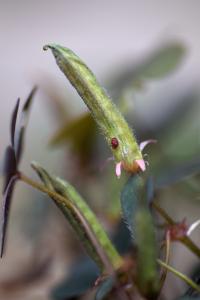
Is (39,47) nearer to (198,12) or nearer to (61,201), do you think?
(198,12)

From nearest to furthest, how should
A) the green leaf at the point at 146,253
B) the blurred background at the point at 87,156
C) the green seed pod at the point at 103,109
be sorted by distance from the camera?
the green leaf at the point at 146,253 → the green seed pod at the point at 103,109 → the blurred background at the point at 87,156

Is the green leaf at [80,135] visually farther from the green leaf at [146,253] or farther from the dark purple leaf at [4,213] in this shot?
the green leaf at [146,253]

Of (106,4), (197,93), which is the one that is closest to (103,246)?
(197,93)

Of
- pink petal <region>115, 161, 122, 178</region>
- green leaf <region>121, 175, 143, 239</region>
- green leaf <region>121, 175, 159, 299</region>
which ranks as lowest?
green leaf <region>121, 175, 159, 299</region>

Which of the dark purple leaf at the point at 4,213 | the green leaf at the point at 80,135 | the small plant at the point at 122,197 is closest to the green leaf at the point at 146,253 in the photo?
the small plant at the point at 122,197

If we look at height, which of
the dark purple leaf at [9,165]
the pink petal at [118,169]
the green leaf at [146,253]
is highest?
the dark purple leaf at [9,165]

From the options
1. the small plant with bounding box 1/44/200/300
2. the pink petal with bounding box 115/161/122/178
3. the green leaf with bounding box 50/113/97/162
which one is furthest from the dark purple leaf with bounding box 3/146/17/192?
the green leaf with bounding box 50/113/97/162

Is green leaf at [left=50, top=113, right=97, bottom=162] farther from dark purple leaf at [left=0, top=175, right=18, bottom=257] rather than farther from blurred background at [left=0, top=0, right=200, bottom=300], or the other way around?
dark purple leaf at [left=0, top=175, right=18, bottom=257]
